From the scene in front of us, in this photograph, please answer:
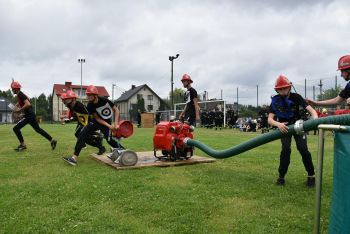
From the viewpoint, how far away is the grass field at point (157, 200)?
3887mm

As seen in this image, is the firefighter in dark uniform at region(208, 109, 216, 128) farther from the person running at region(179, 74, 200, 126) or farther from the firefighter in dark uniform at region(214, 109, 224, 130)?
the person running at region(179, 74, 200, 126)

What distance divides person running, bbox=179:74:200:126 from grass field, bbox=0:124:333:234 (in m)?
2.12

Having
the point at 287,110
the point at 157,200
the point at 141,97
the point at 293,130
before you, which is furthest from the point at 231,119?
the point at 141,97

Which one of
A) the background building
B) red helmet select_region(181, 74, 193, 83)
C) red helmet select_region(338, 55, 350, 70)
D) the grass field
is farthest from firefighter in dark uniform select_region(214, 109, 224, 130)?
the background building

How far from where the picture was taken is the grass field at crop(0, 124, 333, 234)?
153 inches

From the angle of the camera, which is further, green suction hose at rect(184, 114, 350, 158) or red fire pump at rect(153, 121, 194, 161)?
red fire pump at rect(153, 121, 194, 161)

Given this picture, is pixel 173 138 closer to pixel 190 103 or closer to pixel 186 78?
pixel 190 103

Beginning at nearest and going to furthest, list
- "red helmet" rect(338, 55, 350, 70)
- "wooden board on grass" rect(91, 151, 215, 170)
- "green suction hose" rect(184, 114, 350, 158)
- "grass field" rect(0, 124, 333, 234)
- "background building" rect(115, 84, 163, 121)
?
"green suction hose" rect(184, 114, 350, 158)
"grass field" rect(0, 124, 333, 234)
"red helmet" rect(338, 55, 350, 70)
"wooden board on grass" rect(91, 151, 215, 170)
"background building" rect(115, 84, 163, 121)

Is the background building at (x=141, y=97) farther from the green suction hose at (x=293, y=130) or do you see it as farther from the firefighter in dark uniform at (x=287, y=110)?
the firefighter in dark uniform at (x=287, y=110)

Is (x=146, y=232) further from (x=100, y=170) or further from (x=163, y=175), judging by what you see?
(x=100, y=170)

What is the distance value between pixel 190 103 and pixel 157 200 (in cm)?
475

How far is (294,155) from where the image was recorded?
9477 mm

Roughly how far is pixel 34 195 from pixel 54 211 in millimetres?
957

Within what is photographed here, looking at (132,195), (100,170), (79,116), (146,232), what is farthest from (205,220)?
(79,116)
